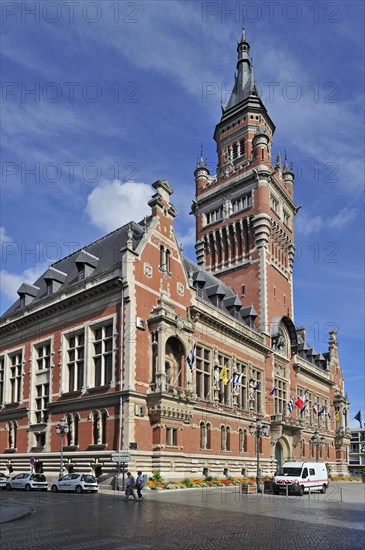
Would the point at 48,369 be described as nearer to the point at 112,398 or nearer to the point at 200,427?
the point at 112,398

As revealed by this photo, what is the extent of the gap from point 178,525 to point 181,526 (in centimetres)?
28

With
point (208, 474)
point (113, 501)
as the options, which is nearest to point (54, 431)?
point (208, 474)

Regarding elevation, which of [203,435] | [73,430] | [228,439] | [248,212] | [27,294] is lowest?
[228,439]

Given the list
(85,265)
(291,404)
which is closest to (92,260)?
(85,265)

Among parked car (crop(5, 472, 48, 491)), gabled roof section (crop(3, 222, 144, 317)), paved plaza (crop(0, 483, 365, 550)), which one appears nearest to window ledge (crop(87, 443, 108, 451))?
parked car (crop(5, 472, 48, 491))

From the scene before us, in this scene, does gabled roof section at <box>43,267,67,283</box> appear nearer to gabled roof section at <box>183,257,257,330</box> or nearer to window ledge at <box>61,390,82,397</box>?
window ledge at <box>61,390,82,397</box>

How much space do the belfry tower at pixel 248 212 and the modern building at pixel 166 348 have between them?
0.18 m

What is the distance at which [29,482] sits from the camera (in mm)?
37750

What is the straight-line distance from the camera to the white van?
124 ft

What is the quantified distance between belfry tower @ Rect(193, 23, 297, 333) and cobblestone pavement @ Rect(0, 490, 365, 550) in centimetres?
3551

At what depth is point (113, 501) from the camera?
29328 mm

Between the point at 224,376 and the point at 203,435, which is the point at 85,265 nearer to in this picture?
the point at 224,376

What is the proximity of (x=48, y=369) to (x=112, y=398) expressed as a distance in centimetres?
941

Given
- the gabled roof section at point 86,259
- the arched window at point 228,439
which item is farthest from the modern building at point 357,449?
the gabled roof section at point 86,259
